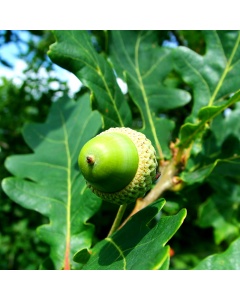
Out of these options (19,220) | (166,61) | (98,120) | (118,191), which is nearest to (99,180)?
(118,191)

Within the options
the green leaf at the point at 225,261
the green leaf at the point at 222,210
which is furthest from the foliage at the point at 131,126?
the green leaf at the point at 222,210

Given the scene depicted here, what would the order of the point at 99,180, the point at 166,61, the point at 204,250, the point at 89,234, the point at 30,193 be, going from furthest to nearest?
the point at 204,250 → the point at 166,61 → the point at 30,193 → the point at 89,234 → the point at 99,180

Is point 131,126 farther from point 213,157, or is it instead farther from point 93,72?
point 213,157

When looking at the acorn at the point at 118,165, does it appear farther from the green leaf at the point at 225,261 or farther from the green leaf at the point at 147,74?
the green leaf at the point at 147,74

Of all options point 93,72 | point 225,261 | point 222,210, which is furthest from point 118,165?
point 222,210

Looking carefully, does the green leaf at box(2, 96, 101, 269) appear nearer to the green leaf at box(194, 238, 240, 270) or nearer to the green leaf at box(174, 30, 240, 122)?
the green leaf at box(174, 30, 240, 122)

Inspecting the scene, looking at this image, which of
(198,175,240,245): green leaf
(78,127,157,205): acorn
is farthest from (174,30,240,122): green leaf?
(198,175,240,245): green leaf

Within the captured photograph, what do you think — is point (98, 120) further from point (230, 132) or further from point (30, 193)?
point (230, 132)
